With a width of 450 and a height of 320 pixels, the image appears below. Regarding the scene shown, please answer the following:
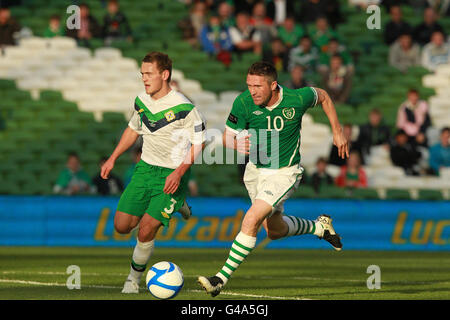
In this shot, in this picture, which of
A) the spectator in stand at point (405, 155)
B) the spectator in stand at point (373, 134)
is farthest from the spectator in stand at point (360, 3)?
the spectator in stand at point (405, 155)

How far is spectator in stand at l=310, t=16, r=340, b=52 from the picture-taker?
894 inches

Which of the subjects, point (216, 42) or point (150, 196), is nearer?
point (150, 196)

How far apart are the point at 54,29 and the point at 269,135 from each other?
14274 mm

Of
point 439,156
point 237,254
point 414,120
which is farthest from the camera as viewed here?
point 414,120

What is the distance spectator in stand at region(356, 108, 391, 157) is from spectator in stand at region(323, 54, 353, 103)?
51.7 inches

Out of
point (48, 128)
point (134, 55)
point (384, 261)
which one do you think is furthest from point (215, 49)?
point (384, 261)

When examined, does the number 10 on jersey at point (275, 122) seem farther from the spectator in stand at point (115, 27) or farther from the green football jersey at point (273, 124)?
the spectator in stand at point (115, 27)

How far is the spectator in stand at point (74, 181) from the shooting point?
768 inches

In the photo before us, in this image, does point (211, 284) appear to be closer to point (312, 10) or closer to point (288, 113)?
point (288, 113)

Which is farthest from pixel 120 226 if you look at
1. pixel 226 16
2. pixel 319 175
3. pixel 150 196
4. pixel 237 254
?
pixel 226 16

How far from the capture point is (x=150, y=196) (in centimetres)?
1024

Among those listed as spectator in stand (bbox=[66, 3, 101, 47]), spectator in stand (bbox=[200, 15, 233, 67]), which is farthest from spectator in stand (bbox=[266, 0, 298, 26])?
spectator in stand (bbox=[66, 3, 101, 47])

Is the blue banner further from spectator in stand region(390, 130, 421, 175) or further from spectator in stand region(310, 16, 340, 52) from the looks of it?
spectator in stand region(310, 16, 340, 52)

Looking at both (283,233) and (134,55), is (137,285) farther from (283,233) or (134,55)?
(134,55)
